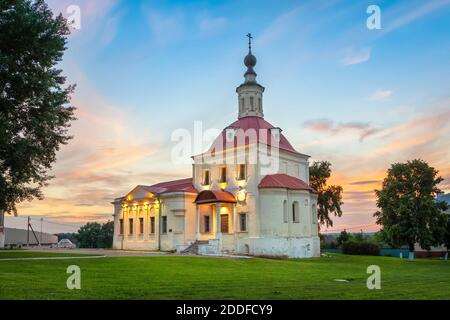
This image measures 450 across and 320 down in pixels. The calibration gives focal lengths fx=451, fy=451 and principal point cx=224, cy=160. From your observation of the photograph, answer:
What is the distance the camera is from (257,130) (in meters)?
47.5

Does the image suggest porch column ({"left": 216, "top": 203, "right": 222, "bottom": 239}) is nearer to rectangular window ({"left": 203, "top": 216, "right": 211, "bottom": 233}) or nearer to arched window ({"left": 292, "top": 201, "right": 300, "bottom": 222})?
rectangular window ({"left": 203, "top": 216, "right": 211, "bottom": 233})

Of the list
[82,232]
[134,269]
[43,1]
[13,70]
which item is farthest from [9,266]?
[82,232]

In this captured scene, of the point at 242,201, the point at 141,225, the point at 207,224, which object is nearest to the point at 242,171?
the point at 242,201

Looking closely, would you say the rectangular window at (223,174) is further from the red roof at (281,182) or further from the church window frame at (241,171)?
the red roof at (281,182)

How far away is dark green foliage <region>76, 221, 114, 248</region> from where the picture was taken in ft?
268

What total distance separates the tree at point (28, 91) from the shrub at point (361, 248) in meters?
44.7

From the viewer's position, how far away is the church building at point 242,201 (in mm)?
43375

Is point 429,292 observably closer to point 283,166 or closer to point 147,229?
point 283,166

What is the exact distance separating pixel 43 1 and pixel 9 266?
533 inches

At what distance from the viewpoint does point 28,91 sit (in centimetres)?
2123

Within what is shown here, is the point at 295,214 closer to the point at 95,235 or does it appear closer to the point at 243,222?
the point at 243,222

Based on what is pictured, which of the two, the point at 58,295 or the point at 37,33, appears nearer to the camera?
the point at 58,295

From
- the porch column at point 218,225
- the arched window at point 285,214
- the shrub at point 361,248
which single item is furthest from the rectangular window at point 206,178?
the shrub at point 361,248

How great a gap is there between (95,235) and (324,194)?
43587 mm
